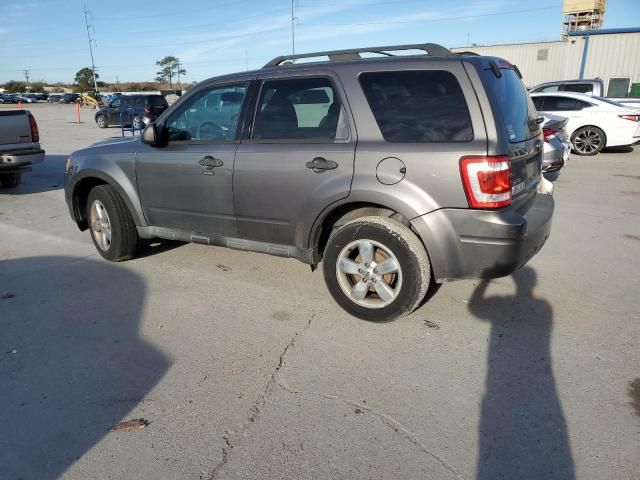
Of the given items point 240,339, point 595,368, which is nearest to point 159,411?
point 240,339

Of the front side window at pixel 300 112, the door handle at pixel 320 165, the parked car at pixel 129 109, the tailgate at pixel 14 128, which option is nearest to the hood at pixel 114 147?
the front side window at pixel 300 112

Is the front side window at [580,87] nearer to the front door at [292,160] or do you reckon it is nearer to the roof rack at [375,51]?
the roof rack at [375,51]

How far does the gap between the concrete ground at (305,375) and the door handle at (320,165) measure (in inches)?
44.8

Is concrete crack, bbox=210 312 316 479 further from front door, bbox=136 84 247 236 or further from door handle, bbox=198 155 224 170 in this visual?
door handle, bbox=198 155 224 170

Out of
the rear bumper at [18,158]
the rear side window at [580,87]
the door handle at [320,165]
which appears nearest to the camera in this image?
the door handle at [320,165]

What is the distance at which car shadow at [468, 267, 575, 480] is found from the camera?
224 centimetres

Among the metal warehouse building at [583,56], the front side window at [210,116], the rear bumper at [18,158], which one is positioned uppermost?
the metal warehouse building at [583,56]

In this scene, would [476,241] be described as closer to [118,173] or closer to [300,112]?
[300,112]

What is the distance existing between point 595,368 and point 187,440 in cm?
247

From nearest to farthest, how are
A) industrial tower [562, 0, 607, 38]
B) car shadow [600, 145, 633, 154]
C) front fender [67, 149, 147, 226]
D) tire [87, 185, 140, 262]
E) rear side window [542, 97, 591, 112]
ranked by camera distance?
front fender [67, 149, 147, 226], tire [87, 185, 140, 262], rear side window [542, 97, 591, 112], car shadow [600, 145, 633, 154], industrial tower [562, 0, 607, 38]

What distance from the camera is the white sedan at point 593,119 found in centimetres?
1155

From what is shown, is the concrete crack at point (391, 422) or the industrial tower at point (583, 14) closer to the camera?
the concrete crack at point (391, 422)

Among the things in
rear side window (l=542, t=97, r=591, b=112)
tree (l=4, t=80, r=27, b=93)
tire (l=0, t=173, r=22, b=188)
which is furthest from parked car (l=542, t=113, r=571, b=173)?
tree (l=4, t=80, r=27, b=93)

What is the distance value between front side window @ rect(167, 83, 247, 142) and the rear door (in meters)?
1.99
